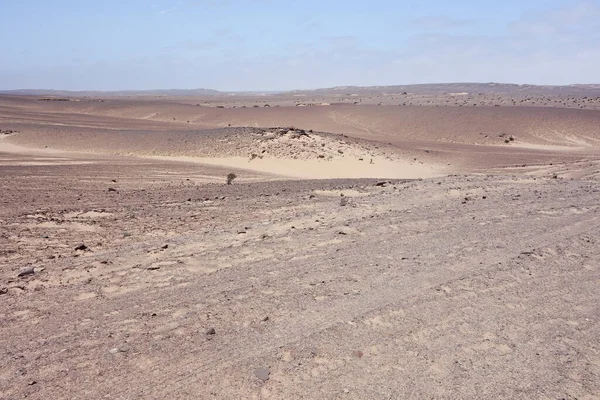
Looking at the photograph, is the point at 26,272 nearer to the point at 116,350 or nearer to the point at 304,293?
the point at 116,350

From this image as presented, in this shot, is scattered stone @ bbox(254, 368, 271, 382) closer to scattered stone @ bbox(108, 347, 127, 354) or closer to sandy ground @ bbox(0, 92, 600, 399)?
sandy ground @ bbox(0, 92, 600, 399)

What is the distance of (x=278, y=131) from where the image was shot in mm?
34938

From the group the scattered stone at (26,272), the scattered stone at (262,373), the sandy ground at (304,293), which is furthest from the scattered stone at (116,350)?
the scattered stone at (26,272)

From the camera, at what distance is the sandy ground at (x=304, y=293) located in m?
5.35

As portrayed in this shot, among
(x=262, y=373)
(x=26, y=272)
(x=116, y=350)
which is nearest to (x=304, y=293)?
(x=262, y=373)

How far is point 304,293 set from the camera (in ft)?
24.2

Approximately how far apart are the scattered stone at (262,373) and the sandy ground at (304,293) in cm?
2

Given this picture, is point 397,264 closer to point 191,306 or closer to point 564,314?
point 564,314

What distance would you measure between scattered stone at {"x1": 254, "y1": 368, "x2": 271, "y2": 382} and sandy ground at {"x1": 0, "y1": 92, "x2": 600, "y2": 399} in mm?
16

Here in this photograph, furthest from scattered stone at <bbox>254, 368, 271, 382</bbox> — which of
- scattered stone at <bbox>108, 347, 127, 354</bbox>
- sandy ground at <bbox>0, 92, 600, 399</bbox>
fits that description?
scattered stone at <bbox>108, 347, 127, 354</bbox>

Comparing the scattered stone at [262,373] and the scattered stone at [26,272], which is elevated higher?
the scattered stone at [26,272]

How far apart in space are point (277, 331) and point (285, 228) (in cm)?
480

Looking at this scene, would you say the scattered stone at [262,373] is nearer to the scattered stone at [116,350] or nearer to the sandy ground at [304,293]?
the sandy ground at [304,293]

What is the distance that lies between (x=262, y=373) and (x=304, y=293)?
2.06 metres
